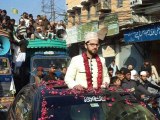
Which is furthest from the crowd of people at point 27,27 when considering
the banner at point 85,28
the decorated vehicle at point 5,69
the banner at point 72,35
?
the banner at point 72,35

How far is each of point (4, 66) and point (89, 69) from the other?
813cm

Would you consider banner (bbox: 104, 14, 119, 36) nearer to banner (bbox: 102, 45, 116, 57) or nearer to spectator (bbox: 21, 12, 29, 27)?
banner (bbox: 102, 45, 116, 57)

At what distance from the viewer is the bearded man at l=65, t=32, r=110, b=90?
5781 mm

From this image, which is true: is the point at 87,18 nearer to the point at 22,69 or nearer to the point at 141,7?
the point at 141,7

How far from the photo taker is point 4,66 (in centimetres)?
1361

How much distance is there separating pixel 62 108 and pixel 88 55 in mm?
1096

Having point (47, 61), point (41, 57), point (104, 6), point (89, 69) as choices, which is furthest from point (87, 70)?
point (104, 6)

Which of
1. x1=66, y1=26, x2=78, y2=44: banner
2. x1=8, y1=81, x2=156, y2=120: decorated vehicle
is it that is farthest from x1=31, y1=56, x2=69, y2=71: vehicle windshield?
x1=66, y1=26, x2=78, y2=44: banner

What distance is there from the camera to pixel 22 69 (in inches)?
582

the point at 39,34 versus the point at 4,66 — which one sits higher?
the point at 39,34

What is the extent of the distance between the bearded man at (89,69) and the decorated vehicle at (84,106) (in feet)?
1.33

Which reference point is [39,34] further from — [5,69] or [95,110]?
[95,110]

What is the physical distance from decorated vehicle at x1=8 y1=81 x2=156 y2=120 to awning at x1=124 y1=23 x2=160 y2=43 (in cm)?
1076

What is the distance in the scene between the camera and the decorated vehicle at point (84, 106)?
507 centimetres
